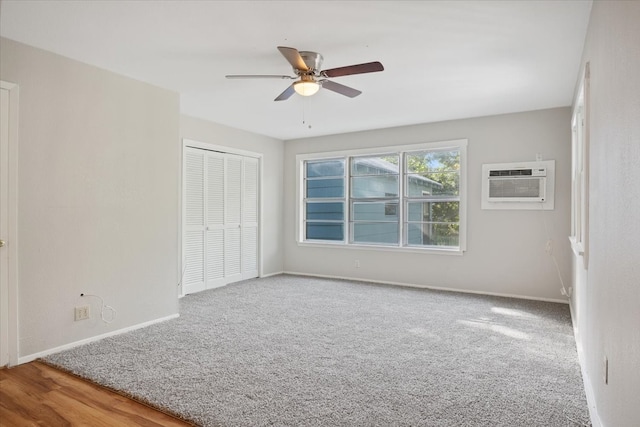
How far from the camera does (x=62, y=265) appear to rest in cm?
327

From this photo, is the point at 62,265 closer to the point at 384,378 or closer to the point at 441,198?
the point at 384,378

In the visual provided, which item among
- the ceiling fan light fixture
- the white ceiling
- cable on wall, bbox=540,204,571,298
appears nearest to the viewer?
the white ceiling

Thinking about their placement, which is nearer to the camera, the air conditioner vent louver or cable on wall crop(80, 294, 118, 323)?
cable on wall crop(80, 294, 118, 323)

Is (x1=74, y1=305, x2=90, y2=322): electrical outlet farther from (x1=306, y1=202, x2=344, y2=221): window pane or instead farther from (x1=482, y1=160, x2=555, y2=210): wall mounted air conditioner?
(x1=482, y1=160, x2=555, y2=210): wall mounted air conditioner

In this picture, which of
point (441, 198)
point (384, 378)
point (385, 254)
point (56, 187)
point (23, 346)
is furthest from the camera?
point (385, 254)

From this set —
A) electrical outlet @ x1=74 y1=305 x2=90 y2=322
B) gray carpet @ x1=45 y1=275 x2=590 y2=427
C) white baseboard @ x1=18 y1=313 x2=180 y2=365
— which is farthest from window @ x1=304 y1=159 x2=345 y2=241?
electrical outlet @ x1=74 y1=305 x2=90 y2=322

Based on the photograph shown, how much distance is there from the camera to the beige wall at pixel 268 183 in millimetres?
6047

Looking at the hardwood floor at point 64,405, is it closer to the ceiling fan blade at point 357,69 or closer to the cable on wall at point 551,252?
the ceiling fan blade at point 357,69

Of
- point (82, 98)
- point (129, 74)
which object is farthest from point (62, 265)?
point (129, 74)

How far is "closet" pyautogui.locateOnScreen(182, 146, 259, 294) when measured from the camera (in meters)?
5.36

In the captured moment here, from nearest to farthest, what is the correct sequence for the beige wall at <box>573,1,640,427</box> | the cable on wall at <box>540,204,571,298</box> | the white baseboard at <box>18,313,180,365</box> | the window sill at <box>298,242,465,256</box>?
1. the beige wall at <box>573,1,640,427</box>
2. the white baseboard at <box>18,313,180,365</box>
3. the cable on wall at <box>540,204,571,298</box>
4. the window sill at <box>298,242,465,256</box>

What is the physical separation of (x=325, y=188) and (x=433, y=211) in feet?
6.33

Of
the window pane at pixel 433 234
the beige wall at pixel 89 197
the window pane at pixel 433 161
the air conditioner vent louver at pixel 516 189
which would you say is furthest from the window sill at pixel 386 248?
the beige wall at pixel 89 197

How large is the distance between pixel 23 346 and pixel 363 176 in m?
4.86
